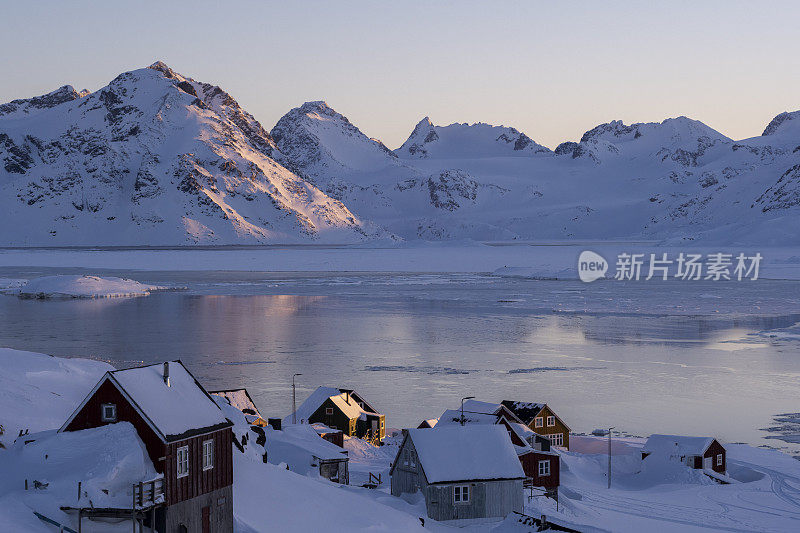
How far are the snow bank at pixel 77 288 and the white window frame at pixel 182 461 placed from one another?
95.6m

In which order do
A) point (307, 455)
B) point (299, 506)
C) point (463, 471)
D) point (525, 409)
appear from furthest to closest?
point (525, 409), point (307, 455), point (463, 471), point (299, 506)

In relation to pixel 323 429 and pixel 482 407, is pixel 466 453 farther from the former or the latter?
pixel 323 429

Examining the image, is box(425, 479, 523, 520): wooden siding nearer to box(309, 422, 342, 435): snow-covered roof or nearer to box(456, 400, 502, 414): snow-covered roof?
box(456, 400, 502, 414): snow-covered roof

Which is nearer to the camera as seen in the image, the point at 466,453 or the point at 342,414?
the point at 466,453

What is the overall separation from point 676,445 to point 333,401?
15.0 m

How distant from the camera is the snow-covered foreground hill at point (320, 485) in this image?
19.8m

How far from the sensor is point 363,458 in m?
41.3

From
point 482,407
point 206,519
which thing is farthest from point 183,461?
point 482,407

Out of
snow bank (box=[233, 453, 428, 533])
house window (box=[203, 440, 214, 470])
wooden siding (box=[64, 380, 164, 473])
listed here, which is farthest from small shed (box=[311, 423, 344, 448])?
wooden siding (box=[64, 380, 164, 473])

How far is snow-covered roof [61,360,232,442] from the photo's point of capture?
20.7 meters

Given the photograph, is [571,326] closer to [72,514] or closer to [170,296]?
[170,296]

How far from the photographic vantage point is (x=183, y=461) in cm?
2100

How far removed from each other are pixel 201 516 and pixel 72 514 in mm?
3125

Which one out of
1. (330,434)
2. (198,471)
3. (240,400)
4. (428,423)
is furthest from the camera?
(240,400)
